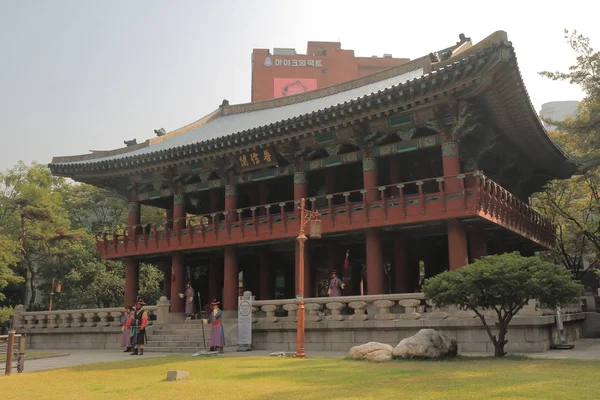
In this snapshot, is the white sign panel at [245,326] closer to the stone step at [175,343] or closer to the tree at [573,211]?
the stone step at [175,343]

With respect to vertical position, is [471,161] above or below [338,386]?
above

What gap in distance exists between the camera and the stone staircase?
2022 centimetres

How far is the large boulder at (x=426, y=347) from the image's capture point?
1290 centimetres

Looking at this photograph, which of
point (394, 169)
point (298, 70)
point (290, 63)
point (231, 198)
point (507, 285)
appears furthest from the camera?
point (290, 63)

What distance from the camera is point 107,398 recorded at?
872cm

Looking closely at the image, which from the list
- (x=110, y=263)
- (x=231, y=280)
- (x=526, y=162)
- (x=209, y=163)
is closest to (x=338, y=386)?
(x=231, y=280)

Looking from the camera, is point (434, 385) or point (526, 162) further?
point (526, 162)

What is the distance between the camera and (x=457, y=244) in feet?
61.3

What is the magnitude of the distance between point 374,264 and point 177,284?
10263 millimetres

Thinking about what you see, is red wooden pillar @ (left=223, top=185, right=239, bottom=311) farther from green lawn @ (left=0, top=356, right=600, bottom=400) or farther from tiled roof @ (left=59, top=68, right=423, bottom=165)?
green lawn @ (left=0, top=356, right=600, bottom=400)

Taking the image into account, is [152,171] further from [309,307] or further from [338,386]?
[338,386]

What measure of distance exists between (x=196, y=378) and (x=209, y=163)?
51.8ft

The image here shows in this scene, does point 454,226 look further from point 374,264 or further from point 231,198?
point 231,198

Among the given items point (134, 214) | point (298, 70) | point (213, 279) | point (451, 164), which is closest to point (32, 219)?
point (134, 214)
